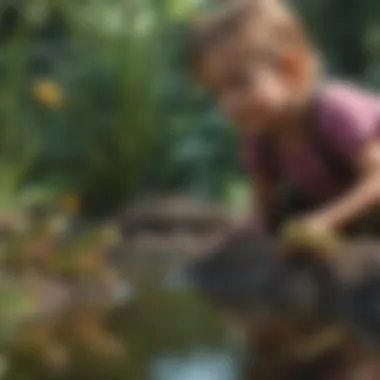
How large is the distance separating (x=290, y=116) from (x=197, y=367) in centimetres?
29

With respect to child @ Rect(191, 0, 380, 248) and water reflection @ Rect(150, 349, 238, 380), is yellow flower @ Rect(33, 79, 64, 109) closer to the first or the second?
child @ Rect(191, 0, 380, 248)

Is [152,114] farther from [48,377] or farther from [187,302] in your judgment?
[48,377]

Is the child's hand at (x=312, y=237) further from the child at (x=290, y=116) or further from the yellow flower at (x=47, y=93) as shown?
the yellow flower at (x=47, y=93)

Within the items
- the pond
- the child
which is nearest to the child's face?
the child

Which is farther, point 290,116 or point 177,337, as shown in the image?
point 290,116

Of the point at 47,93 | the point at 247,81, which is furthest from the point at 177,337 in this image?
the point at 47,93

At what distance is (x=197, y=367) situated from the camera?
409 millimetres

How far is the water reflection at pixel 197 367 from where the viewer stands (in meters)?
0.40

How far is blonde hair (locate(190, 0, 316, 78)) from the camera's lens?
634 millimetres

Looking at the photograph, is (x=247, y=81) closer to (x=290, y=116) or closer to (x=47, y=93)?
(x=290, y=116)

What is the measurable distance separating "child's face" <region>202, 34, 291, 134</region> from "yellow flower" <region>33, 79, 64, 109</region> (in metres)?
0.32

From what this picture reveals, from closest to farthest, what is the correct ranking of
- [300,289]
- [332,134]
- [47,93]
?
[300,289], [332,134], [47,93]

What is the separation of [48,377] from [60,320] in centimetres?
11

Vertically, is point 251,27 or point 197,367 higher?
point 251,27
